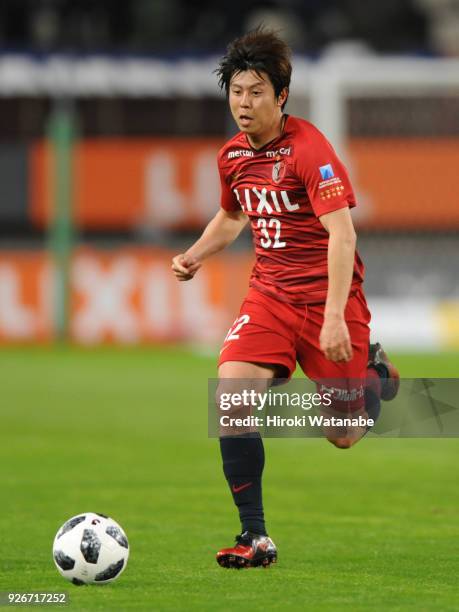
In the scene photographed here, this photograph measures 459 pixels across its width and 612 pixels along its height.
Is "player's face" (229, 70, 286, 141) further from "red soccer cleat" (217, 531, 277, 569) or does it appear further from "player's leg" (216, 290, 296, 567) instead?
"red soccer cleat" (217, 531, 277, 569)

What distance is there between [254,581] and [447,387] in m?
2.57

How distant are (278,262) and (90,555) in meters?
1.69

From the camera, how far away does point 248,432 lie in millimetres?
6805

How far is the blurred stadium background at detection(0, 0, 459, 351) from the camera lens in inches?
993

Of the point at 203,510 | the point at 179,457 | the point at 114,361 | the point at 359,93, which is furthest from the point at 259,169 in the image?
the point at 359,93

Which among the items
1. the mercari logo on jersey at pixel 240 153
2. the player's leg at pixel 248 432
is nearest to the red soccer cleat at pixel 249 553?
the player's leg at pixel 248 432

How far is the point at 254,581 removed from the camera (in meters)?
6.43

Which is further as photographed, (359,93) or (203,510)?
(359,93)

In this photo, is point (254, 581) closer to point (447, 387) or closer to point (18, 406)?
point (447, 387)

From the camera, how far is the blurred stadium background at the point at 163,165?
82.8 ft

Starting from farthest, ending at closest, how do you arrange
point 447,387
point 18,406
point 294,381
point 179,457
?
point 18,406 < point 179,457 < point 447,387 < point 294,381

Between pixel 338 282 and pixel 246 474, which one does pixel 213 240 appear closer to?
pixel 338 282

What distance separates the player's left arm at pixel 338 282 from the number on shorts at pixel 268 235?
1.34 ft

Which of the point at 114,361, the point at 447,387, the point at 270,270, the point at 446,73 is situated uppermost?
the point at 446,73
